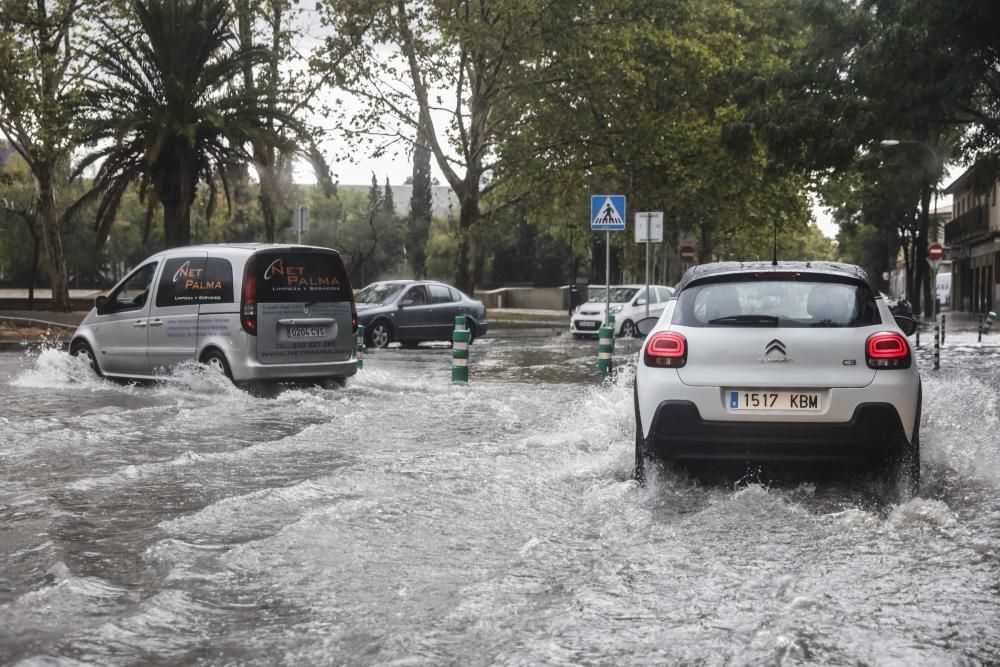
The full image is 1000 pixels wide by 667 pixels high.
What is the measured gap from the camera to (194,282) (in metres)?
14.3

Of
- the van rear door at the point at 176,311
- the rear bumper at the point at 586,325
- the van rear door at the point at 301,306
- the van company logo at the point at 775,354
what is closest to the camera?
the van company logo at the point at 775,354

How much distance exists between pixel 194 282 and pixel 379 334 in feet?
37.1

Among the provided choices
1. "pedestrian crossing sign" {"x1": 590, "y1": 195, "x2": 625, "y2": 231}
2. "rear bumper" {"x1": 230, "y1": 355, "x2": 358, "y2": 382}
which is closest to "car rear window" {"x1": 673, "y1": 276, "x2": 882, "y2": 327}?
"rear bumper" {"x1": 230, "y1": 355, "x2": 358, "y2": 382}

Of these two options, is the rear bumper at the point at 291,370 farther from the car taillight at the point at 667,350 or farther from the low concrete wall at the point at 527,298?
the low concrete wall at the point at 527,298

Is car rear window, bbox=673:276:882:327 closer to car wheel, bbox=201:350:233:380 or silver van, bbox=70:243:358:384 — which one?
silver van, bbox=70:243:358:384

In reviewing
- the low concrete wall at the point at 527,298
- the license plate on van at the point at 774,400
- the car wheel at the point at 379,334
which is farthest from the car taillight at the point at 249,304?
the low concrete wall at the point at 527,298

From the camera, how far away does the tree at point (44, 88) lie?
2716cm

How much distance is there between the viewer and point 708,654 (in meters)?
4.36

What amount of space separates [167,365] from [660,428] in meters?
8.52

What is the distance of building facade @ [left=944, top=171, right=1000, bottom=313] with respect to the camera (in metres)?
63.2

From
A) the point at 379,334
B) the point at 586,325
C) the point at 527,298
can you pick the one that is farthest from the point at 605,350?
the point at 527,298

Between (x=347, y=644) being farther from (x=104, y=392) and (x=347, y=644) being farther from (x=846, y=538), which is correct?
(x=104, y=392)

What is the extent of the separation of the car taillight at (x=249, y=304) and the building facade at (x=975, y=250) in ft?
160

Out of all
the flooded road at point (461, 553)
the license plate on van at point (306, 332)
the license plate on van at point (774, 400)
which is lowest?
the flooded road at point (461, 553)
